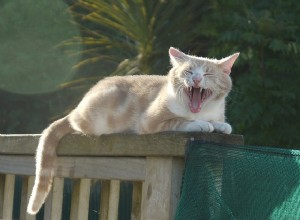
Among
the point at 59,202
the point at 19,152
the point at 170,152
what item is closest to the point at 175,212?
the point at 170,152

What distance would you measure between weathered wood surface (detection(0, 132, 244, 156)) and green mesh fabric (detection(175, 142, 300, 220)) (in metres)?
0.07

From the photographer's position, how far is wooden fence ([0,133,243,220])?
7.52 feet

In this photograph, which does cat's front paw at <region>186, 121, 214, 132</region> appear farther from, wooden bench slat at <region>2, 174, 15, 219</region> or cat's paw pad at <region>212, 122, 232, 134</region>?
wooden bench slat at <region>2, 174, 15, 219</region>

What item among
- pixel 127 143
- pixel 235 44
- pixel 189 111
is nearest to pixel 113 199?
pixel 127 143

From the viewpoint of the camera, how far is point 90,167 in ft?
8.93

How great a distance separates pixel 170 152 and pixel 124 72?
5.05 m

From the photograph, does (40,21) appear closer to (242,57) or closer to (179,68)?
(242,57)

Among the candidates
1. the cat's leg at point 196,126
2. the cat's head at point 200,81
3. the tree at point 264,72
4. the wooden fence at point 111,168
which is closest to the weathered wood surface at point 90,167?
the wooden fence at point 111,168

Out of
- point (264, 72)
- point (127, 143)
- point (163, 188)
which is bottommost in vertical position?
point (163, 188)

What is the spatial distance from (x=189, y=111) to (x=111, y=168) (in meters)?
0.35

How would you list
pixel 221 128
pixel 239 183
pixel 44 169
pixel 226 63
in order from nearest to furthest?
pixel 239 183
pixel 221 128
pixel 226 63
pixel 44 169

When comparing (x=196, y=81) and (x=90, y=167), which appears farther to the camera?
(x=90, y=167)

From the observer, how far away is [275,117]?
703 cm

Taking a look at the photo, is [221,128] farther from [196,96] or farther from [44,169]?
[44,169]
